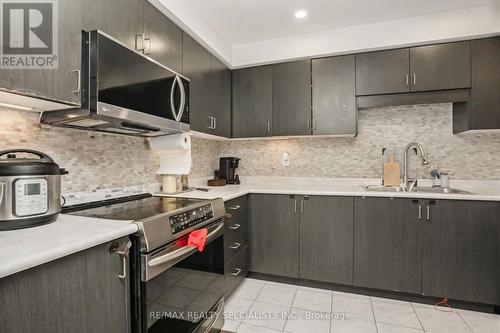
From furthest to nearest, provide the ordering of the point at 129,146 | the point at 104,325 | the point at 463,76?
the point at 463,76 < the point at 129,146 < the point at 104,325

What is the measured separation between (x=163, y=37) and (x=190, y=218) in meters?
1.26

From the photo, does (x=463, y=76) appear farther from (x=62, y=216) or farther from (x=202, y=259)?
(x=62, y=216)

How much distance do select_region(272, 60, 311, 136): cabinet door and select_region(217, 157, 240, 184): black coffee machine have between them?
1.95 ft

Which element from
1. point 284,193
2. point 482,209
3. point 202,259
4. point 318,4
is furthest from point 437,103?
point 202,259

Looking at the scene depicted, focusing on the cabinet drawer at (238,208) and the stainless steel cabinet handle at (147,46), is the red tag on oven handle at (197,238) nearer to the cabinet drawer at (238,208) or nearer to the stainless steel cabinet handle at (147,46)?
the cabinet drawer at (238,208)

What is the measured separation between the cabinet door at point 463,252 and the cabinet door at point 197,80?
2007 mm

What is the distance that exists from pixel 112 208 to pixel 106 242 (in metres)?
0.58

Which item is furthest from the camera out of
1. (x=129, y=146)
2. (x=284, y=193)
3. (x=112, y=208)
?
(x=284, y=193)

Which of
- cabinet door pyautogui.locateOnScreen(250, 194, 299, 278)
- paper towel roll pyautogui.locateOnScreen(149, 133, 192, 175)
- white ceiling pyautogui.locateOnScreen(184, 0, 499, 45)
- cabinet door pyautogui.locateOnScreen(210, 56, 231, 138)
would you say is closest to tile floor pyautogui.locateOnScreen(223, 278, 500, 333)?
cabinet door pyautogui.locateOnScreen(250, 194, 299, 278)

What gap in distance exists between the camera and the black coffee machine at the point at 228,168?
2.96 metres

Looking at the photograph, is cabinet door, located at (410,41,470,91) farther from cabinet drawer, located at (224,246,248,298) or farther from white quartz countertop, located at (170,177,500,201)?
cabinet drawer, located at (224,246,248,298)

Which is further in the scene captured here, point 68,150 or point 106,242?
point 68,150

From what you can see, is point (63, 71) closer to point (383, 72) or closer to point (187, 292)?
point (187, 292)

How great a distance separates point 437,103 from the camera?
241cm
